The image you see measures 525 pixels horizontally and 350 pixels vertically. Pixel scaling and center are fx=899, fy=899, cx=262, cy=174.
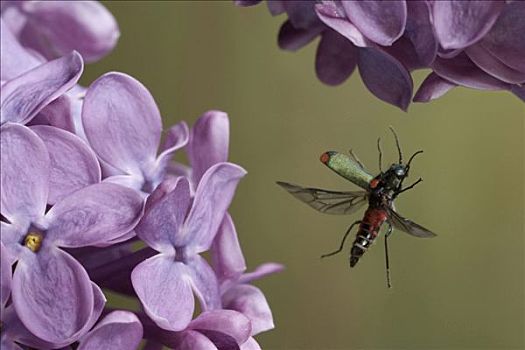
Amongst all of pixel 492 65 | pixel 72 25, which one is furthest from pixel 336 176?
pixel 492 65

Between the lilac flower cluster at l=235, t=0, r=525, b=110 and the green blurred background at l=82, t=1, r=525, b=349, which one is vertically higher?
the lilac flower cluster at l=235, t=0, r=525, b=110

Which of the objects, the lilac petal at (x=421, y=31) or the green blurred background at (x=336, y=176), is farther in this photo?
the green blurred background at (x=336, y=176)

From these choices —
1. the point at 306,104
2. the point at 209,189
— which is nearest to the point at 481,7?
the point at 209,189

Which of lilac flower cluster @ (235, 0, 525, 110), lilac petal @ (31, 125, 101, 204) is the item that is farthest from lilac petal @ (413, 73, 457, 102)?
lilac petal @ (31, 125, 101, 204)

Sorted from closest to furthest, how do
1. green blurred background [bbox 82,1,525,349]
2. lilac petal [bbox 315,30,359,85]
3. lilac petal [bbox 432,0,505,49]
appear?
lilac petal [bbox 432,0,505,49] → lilac petal [bbox 315,30,359,85] → green blurred background [bbox 82,1,525,349]

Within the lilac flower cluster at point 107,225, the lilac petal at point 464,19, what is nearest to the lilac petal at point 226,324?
the lilac flower cluster at point 107,225

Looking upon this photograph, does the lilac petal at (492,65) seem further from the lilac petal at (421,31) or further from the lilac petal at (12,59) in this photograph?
the lilac petal at (12,59)

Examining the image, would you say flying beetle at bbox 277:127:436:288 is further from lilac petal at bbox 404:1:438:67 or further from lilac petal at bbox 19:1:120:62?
lilac petal at bbox 19:1:120:62

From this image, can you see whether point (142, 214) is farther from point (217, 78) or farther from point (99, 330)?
point (217, 78)
